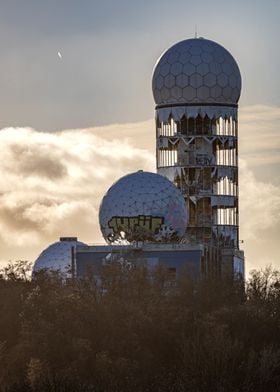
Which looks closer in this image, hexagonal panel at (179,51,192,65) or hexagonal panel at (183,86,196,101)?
hexagonal panel at (179,51,192,65)

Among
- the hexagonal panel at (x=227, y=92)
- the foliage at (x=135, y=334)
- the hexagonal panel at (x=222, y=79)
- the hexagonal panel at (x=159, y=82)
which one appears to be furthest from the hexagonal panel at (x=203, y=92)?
the foliage at (x=135, y=334)

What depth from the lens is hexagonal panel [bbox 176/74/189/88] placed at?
387 feet

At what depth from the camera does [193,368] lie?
3103 inches

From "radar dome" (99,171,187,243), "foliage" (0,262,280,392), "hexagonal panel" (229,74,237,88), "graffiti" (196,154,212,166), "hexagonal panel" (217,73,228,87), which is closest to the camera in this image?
"foliage" (0,262,280,392)

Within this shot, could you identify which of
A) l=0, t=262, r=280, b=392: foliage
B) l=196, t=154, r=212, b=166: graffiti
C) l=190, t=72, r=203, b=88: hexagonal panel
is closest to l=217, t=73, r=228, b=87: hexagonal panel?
l=190, t=72, r=203, b=88: hexagonal panel

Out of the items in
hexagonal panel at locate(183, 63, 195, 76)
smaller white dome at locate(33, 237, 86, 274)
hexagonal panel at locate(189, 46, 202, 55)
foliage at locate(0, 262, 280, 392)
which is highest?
hexagonal panel at locate(189, 46, 202, 55)

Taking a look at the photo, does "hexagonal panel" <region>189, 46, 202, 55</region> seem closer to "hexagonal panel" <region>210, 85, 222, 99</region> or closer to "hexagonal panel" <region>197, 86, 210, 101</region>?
"hexagonal panel" <region>197, 86, 210, 101</region>

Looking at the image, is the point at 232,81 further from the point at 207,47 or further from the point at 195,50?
the point at 195,50

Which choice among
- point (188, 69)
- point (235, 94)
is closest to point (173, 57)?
point (188, 69)

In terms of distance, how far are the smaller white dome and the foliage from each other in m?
16.3

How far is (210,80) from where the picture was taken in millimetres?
117812

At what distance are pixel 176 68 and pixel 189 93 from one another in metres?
1.79

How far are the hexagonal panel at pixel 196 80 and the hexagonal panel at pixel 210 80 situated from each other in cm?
31

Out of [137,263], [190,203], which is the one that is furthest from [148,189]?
[190,203]
